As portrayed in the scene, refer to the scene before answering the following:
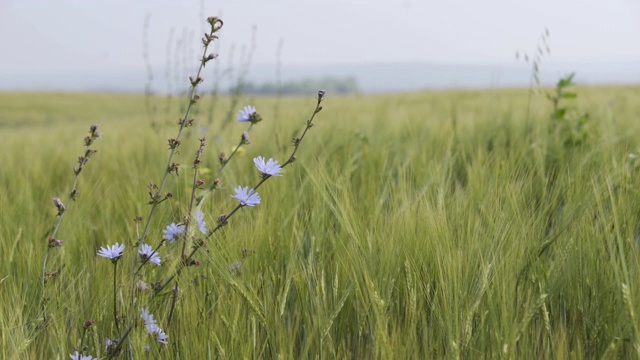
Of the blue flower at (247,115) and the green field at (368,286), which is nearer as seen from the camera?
the green field at (368,286)

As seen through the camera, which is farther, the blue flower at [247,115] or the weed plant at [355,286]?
the blue flower at [247,115]

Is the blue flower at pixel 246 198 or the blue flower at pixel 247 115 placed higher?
the blue flower at pixel 247 115

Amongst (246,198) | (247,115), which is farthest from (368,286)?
(247,115)

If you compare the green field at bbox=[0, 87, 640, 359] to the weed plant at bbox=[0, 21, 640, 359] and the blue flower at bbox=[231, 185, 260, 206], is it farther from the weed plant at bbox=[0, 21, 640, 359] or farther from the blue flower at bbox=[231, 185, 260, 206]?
the blue flower at bbox=[231, 185, 260, 206]

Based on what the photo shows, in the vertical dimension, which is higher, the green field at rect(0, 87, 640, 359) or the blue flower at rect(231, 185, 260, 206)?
the blue flower at rect(231, 185, 260, 206)

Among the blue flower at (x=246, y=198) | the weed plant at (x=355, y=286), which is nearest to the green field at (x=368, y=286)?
the weed plant at (x=355, y=286)

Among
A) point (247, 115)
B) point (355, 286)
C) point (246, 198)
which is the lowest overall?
point (355, 286)

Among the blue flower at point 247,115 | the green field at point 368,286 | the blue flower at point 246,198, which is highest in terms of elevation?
the blue flower at point 247,115

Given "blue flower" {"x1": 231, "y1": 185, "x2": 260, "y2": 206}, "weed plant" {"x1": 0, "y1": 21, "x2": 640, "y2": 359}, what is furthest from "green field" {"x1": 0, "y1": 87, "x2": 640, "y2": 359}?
"blue flower" {"x1": 231, "y1": 185, "x2": 260, "y2": 206}

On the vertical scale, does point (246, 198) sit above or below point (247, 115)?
below

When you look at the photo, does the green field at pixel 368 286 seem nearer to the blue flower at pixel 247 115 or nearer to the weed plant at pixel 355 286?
the weed plant at pixel 355 286

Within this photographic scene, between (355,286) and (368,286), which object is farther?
(355,286)

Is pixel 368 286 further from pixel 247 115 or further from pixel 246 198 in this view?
pixel 247 115

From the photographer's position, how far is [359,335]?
3.06 feet
